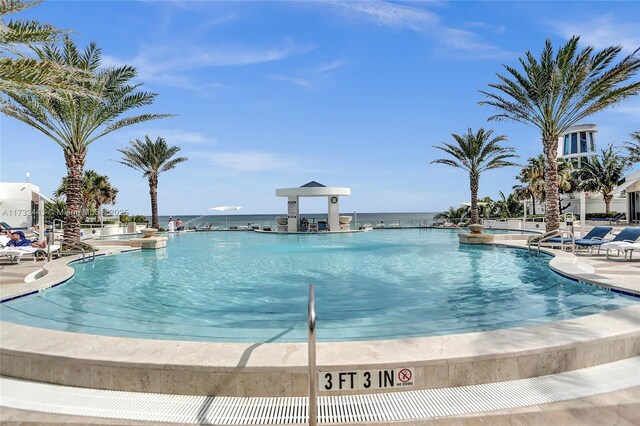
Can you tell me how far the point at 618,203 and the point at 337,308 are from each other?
53063 mm

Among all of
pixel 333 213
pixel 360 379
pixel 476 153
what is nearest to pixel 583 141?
pixel 476 153

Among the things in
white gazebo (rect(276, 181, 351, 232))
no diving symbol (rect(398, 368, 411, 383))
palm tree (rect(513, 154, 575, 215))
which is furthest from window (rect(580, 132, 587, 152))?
no diving symbol (rect(398, 368, 411, 383))

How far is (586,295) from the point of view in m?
7.12

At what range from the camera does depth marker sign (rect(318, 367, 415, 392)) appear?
3.37 meters

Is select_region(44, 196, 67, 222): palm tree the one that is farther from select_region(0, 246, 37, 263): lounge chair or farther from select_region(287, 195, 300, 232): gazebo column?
select_region(0, 246, 37, 263): lounge chair

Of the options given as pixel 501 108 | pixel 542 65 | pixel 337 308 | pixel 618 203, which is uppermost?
pixel 542 65

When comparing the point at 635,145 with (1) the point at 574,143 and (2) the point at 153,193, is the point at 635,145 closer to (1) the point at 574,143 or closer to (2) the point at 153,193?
(1) the point at 574,143

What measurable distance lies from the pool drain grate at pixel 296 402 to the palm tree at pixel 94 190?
1633 inches

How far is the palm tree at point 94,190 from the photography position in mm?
39125

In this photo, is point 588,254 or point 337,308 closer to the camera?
point 337,308

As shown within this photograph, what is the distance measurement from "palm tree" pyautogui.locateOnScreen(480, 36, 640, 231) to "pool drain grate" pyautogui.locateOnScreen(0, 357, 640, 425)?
14.7 m

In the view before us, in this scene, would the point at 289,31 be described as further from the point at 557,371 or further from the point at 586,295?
the point at 557,371

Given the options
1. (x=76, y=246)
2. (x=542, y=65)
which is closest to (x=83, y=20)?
(x=76, y=246)

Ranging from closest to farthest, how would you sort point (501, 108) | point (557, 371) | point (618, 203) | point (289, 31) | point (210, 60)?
point (557, 371) → point (289, 31) → point (210, 60) → point (501, 108) → point (618, 203)
